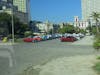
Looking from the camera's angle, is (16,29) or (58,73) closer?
(58,73)

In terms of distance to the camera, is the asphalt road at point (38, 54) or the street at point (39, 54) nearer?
the asphalt road at point (38, 54)

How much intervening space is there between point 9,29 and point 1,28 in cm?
410

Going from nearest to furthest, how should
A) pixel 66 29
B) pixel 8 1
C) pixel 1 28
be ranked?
pixel 1 28 < pixel 66 29 < pixel 8 1

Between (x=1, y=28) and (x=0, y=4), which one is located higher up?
(x=0, y=4)

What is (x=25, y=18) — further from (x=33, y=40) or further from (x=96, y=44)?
(x=96, y=44)

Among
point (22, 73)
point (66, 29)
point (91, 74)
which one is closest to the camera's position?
point (91, 74)

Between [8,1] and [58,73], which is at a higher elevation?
[8,1]

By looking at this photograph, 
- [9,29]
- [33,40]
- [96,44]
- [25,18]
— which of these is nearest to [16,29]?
[9,29]

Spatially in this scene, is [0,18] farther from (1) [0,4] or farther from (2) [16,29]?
(1) [0,4]

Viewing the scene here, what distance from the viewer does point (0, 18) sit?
121688mm

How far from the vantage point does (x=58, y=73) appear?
50.9ft

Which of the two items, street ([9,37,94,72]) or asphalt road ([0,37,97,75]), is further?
street ([9,37,94,72])

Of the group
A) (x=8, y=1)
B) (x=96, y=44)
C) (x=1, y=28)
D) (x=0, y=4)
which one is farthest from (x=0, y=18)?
(x=96, y=44)

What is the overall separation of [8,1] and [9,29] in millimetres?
65829
